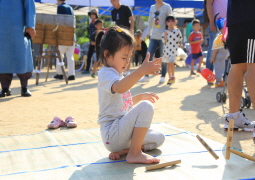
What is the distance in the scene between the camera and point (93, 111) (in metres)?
4.70

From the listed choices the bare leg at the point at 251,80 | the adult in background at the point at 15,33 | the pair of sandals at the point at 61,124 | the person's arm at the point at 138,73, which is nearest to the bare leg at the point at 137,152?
the person's arm at the point at 138,73

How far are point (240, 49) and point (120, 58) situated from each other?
1229mm

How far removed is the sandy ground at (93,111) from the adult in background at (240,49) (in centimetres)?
29

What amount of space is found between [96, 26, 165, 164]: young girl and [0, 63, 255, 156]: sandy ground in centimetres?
91

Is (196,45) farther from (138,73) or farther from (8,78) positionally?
(138,73)

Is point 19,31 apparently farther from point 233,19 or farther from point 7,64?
point 233,19

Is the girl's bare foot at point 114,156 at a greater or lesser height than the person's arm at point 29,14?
lesser

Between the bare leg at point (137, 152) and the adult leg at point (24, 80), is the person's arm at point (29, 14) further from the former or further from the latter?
the bare leg at point (137, 152)

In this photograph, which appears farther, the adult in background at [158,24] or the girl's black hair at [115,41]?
the adult in background at [158,24]

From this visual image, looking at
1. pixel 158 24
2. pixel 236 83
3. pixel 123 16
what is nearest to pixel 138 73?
pixel 236 83

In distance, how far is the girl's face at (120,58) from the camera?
8.25 feet

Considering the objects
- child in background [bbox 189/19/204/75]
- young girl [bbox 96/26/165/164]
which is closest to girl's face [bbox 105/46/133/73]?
young girl [bbox 96/26/165/164]

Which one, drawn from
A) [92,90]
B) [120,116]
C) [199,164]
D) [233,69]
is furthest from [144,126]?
[92,90]

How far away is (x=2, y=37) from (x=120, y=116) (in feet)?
12.1
